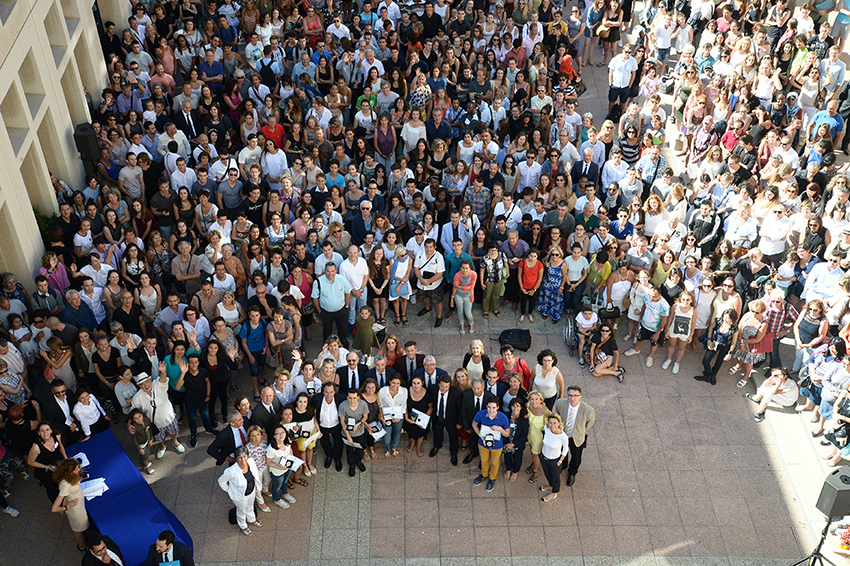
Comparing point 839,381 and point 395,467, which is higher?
point 839,381

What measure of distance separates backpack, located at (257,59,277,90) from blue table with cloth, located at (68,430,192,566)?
858cm

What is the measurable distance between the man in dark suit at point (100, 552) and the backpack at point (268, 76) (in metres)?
10.2

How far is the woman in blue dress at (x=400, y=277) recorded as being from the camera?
12.8 meters

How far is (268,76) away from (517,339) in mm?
7661

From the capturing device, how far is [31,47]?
42.5ft

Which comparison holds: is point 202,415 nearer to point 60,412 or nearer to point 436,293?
point 60,412

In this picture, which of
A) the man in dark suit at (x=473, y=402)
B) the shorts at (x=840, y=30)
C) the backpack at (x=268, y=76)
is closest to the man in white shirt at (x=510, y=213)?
the man in dark suit at (x=473, y=402)

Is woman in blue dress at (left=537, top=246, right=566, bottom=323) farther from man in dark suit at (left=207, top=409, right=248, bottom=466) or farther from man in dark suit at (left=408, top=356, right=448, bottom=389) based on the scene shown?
man in dark suit at (left=207, top=409, right=248, bottom=466)

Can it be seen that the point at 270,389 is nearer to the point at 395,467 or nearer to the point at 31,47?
the point at 395,467

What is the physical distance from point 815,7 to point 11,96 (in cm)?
1604

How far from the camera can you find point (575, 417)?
10.3 meters

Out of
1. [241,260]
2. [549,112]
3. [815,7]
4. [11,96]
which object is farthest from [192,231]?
[815,7]

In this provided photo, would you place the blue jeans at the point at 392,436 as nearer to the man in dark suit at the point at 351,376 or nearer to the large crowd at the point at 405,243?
the large crowd at the point at 405,243

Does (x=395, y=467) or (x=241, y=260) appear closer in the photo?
(x=395, y=467)
